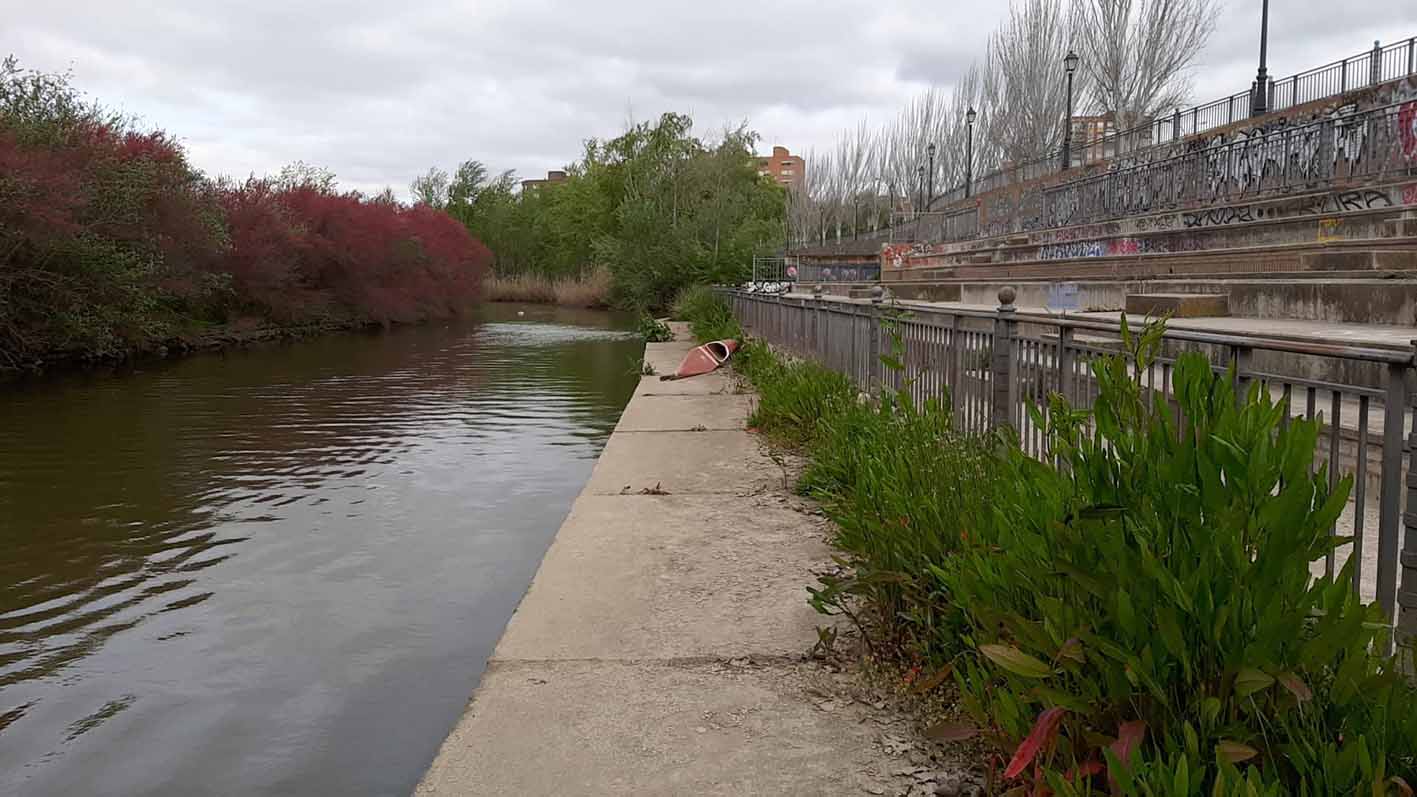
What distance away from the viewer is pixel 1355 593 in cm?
269

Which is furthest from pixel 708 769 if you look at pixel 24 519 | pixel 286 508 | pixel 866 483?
pixel 24 519

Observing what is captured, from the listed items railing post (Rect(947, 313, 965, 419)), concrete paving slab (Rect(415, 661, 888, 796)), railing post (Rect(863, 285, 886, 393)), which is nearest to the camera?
concrete paving slab (Rect(415, 661, 888, 796))

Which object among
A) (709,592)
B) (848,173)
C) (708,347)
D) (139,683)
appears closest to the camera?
(139,683)

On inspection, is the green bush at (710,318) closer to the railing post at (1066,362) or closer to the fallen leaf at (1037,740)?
the railing post at (1066,362)

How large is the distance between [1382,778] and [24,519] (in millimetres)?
8616

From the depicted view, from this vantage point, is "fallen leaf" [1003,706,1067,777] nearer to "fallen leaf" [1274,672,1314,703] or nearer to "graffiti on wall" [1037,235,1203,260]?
"fallen leaf" [1274,672,1314,703]

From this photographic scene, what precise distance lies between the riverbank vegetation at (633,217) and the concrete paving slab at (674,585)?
44.6m

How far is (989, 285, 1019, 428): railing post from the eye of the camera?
5848mm

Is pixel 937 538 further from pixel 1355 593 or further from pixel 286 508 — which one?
pixel 286 508

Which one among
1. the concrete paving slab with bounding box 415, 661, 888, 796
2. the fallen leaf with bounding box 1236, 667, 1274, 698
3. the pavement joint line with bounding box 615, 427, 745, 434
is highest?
the fallen leaf with bounding box 1236, 667, 1274, 698

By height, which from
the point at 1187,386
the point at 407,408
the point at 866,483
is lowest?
the point at 407,408

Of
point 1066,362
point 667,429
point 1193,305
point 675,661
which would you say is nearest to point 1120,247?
point 1193,305

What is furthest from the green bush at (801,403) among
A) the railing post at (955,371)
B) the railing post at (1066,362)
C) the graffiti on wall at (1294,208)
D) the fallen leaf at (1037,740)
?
the graffiti on wall at (1294,208)

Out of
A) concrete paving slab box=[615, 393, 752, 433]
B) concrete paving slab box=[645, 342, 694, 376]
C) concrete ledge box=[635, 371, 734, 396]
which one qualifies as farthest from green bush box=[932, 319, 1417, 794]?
concrete paving slab box=[645, 342, 694, 376]
